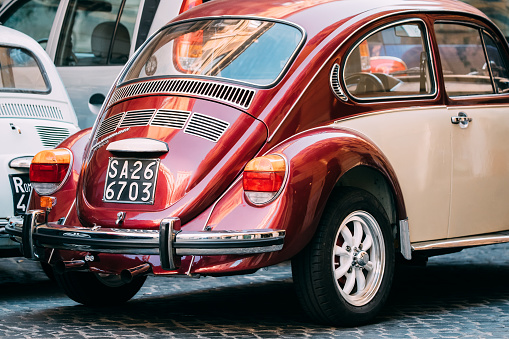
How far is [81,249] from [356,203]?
4.98 ft

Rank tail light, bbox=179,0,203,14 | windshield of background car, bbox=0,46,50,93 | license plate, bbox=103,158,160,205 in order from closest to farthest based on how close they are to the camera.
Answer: license plate, bbox=103,158,160,205, windshield of background car, bbox=0,46,50,93, tail light, bbox=179,0,203,14

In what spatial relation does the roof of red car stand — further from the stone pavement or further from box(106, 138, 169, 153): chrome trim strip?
the stone pavement

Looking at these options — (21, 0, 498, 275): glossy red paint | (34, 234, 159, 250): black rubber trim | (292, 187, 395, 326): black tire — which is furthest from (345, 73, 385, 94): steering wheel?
(34, 234, 159, 250): black rubber trim

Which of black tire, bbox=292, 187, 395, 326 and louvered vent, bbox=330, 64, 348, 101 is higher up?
louvered vent, bbox=330, 64, 348, 101

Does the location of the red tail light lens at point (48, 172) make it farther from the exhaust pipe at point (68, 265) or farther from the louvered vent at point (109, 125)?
the exhaust pipe at point (68, 265)

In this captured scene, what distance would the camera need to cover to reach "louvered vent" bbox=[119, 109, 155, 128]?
5.93 meters

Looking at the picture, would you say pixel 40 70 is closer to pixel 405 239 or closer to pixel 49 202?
pixel 49 202

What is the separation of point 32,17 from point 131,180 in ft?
19.4

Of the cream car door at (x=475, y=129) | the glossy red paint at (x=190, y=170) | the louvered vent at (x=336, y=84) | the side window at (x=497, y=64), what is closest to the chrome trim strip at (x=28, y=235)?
the glossy red paint at (x=190, y=170)

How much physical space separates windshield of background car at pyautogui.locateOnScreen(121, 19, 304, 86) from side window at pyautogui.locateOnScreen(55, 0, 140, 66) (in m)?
3.42

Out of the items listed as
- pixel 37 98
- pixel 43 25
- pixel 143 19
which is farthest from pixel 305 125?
pixel 43 25

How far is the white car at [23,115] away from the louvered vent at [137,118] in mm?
1469

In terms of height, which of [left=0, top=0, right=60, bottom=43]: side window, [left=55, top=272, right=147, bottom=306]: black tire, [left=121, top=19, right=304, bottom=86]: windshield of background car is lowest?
[left=55, top=272, right=147, bottom=306]: black tire

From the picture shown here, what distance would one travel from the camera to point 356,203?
575 centimetres
